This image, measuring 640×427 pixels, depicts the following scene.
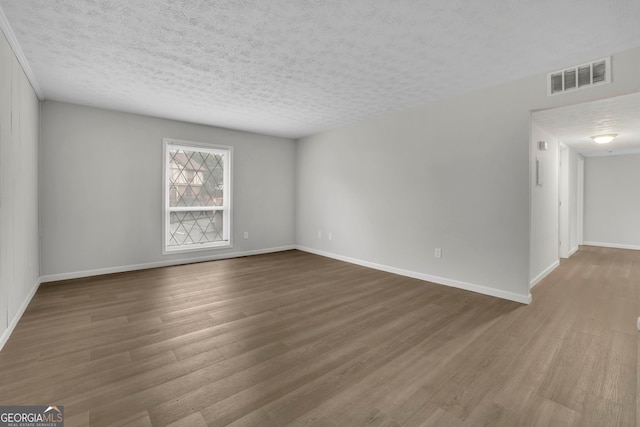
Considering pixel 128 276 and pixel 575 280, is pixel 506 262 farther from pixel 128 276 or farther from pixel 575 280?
pixel 128 276

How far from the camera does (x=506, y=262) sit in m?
3.28

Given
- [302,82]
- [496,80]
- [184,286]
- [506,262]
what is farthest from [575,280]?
[184,286]

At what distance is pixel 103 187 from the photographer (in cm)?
423

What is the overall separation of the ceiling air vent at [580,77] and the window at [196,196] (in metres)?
4.88

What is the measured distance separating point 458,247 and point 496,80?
201 cm

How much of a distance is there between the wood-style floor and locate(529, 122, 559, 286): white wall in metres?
0.49

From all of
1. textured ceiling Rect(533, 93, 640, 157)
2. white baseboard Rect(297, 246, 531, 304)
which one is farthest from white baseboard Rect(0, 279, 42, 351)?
textured ceiling Rect(533, 93, 640, 157)

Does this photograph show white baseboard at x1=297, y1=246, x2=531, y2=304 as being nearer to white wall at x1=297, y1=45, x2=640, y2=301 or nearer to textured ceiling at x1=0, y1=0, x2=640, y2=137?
white wall at x1=297, y1=45, x2=640, y2=301

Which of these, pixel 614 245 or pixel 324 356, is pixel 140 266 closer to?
pixel 324 356

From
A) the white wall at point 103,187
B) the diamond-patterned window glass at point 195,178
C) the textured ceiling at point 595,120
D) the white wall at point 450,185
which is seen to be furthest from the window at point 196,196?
the textured ceiling at point 595,120

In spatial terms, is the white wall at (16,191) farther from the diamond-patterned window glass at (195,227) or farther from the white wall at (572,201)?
the white wall at (572,201)

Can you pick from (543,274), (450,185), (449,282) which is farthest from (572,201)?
(449,282)

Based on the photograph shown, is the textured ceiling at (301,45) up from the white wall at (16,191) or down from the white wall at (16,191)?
up

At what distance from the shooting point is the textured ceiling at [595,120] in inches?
130
